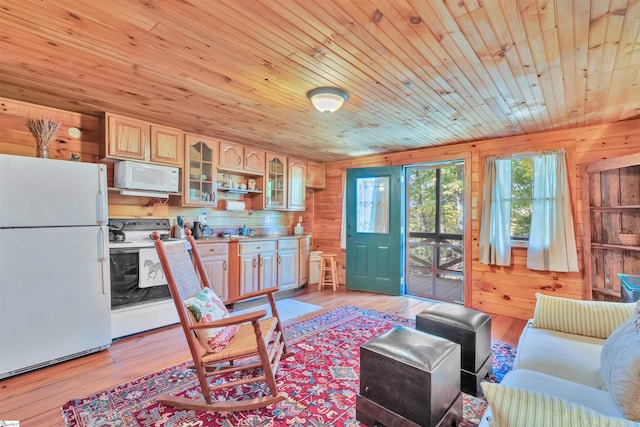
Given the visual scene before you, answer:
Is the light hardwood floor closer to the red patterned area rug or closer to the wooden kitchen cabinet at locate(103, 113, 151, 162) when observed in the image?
the red patterned area rug

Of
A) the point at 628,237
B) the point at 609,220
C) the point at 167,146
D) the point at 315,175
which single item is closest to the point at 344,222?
the point at 315,175

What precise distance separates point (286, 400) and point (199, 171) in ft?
9.51

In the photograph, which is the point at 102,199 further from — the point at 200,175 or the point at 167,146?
the point at 200,175

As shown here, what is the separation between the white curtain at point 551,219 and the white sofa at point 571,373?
1.59 meters

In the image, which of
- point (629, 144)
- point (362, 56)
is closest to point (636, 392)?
point (362, 56)

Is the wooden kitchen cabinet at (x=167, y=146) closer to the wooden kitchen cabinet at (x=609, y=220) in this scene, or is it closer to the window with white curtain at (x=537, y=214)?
the window with white curtain at (x=537, y=214)

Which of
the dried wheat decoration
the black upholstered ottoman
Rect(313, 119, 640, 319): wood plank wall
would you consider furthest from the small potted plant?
the dried wheat decoration

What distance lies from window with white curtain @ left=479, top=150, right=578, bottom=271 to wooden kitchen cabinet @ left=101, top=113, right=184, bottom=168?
3879 mm

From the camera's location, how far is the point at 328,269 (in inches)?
214

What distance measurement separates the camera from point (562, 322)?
2.11 meters

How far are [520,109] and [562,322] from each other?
1937 millimetres

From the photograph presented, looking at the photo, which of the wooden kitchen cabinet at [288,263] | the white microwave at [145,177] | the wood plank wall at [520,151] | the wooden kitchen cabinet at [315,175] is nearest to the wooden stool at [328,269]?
the wooden kitchen cabinet at [288,263]

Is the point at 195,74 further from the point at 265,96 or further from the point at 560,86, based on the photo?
the point at 560,86

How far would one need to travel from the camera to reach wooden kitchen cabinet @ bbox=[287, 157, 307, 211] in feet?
16.7
